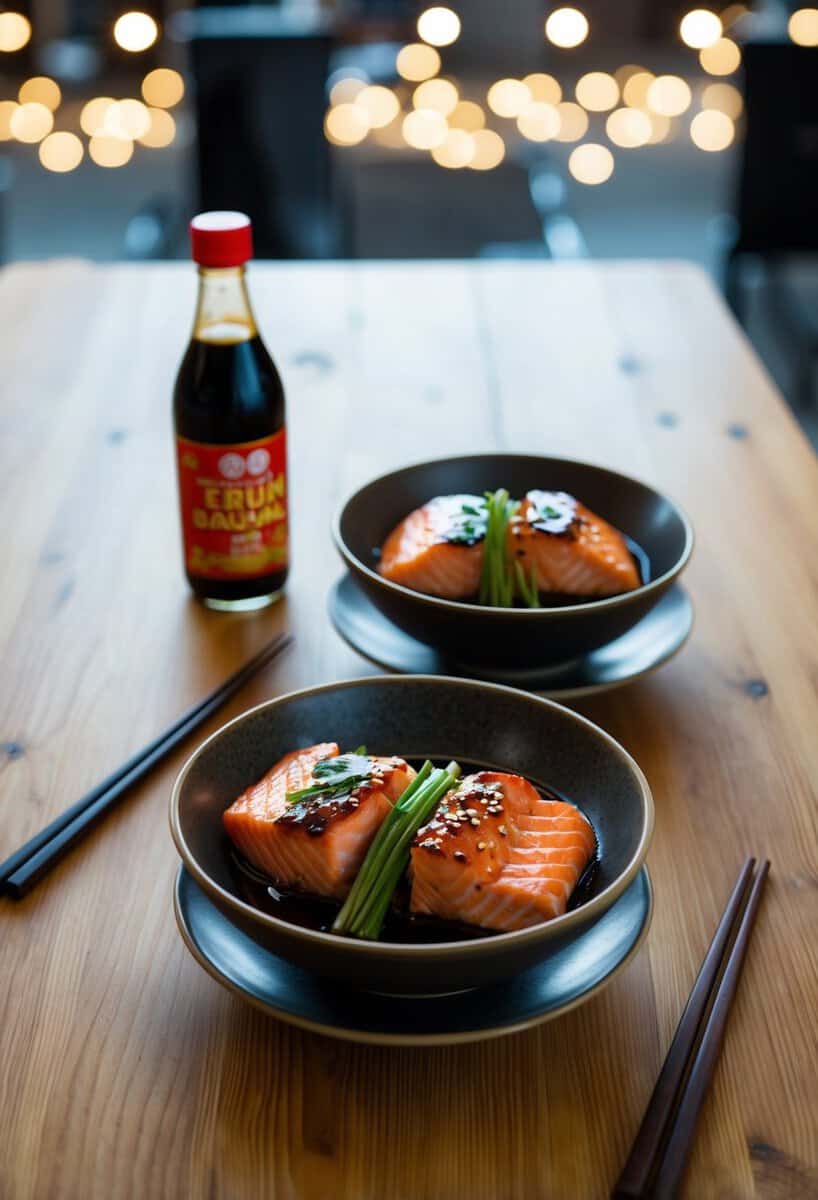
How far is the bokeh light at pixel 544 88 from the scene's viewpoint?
557 centimetres

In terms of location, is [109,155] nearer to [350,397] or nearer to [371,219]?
[371,219]

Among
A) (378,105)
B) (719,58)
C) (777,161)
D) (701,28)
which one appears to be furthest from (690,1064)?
(719,58)

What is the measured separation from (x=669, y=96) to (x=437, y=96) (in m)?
1.03

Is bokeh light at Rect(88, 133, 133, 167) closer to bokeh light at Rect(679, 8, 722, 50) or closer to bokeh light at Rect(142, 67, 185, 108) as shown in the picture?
bokeh light at Rect(142, 67, 185, 108)

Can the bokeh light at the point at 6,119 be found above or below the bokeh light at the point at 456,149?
below

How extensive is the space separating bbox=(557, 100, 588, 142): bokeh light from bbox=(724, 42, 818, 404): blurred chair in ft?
8.41

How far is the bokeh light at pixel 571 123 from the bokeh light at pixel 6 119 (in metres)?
2.15

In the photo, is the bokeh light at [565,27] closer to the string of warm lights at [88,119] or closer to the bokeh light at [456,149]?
the bokeh light at [456,149]

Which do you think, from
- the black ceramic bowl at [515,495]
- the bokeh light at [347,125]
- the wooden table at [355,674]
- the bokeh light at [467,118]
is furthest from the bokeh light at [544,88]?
the black ceramic bowl at [515,495]

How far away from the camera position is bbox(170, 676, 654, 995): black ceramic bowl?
63 cm

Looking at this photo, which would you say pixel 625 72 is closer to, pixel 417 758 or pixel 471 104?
pixel 471 104

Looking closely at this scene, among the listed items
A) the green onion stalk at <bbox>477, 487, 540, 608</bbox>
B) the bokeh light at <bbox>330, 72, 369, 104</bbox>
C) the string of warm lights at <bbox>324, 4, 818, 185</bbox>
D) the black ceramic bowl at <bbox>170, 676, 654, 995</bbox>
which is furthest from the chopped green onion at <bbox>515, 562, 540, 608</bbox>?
the bokeh light at <bbox>330, 72, 369, 104</bbox>

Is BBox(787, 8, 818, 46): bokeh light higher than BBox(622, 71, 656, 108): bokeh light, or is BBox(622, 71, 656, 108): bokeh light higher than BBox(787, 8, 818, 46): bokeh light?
BBox(787, 8, 818, 46): bokeh light

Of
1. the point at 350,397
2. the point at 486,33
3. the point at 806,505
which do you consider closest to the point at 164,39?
the point at 486,33
